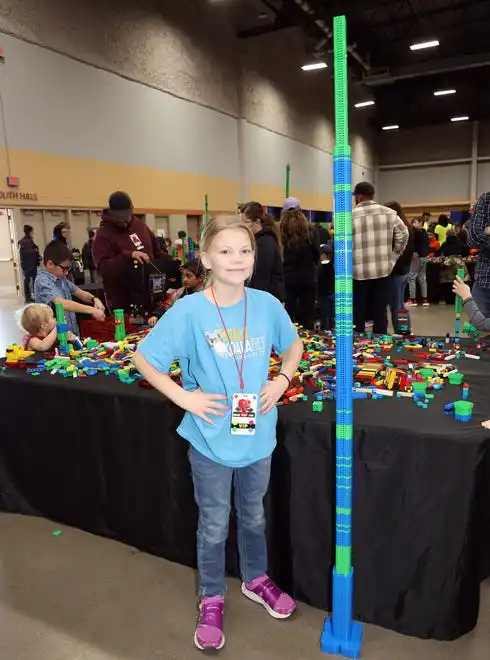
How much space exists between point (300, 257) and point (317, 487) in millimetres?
2983

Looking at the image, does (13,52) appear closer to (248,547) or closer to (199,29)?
(199,29)

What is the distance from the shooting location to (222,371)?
1.44 m

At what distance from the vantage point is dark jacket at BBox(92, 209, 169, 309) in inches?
134

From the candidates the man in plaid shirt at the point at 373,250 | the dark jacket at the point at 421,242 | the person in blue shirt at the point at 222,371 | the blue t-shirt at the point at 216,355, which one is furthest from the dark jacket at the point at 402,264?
the dark jacket at the point at 421,242

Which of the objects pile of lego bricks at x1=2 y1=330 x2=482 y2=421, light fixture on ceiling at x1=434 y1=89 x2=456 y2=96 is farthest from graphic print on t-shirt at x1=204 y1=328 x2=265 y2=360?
light fixture on ceiling at x1=434 y1=89 x2=456 y2=96

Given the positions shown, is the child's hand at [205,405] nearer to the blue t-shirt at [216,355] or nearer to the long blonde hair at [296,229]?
the blue t-shirt at [216,355]

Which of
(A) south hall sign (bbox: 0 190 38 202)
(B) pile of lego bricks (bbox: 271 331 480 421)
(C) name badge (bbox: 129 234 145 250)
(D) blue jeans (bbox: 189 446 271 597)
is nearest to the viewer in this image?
(D) blue jeans (bbox: 189 446 271 597)

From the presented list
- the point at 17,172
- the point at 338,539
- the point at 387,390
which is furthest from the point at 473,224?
the point at 17,172

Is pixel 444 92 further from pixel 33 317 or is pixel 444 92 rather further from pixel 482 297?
pixel 33 317

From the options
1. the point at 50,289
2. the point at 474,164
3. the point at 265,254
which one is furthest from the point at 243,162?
the point at 474,164

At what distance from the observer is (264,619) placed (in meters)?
1.69

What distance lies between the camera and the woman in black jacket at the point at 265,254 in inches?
132

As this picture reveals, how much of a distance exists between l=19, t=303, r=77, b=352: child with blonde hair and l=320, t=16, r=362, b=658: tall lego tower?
5.81 feet

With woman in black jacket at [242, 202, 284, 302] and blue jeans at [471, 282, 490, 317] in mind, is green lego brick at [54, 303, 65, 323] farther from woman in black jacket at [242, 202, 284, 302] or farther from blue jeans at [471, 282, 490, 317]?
blue jeans at [471, 282, 490, 317]
